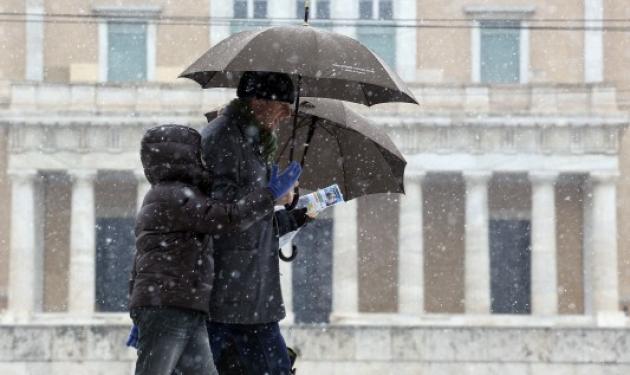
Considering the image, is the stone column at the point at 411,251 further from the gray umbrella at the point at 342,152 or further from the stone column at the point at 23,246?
the gray umbrella at the point at 342,152

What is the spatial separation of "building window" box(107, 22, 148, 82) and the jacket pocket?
3524 cm

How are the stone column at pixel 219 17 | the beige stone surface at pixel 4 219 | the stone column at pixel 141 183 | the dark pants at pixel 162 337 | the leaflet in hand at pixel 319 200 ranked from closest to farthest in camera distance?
the dark pants at pixel 162 337, the leaflet in hand at pixel 319 200, the stone column at pixel 141 183, the beige stone surface at pixel 4 219, the stone column at pixel 219 17

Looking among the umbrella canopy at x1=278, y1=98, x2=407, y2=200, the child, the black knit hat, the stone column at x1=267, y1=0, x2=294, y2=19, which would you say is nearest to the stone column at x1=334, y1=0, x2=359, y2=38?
the stone column at x1=267, y1=0, x2=294, y2=19

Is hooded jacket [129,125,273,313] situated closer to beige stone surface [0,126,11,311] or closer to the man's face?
the man's face

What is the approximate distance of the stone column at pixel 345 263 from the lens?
40.3 m

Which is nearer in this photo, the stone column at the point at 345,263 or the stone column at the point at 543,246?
the stone column at the point at 543,246

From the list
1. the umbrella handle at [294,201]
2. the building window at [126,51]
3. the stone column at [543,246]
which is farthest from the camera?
the building window at [126,51]

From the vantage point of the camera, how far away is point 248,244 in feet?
24.2

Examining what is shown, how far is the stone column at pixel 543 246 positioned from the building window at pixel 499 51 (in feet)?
12.2

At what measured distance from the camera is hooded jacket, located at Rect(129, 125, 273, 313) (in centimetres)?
686

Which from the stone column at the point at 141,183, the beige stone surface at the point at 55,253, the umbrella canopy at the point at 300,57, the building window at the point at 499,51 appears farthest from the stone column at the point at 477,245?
the umbrella canopy at the point at 300,57

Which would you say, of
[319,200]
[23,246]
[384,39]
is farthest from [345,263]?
[319,200]

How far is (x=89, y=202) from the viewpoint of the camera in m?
40.3

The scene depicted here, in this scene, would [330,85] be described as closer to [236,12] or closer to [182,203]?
[182,203]
